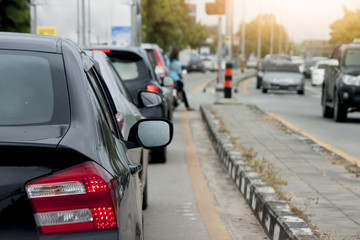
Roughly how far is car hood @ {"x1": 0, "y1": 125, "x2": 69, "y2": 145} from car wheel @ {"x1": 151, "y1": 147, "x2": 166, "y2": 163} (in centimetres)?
817

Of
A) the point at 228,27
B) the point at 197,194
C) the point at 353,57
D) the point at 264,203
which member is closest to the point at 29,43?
the point at 264,203

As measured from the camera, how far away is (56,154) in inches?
109

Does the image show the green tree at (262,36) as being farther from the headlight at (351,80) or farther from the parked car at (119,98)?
the parked car at (119,98)

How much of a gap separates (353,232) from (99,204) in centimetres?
330

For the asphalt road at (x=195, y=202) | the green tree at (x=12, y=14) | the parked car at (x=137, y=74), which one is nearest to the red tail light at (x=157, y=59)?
the asphalt road at (x=195, y=202)

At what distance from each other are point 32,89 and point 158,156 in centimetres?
809

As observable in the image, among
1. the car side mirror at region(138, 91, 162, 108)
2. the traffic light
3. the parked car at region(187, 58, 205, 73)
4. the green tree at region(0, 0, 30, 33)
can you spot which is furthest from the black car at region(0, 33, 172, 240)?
the parked car at region(187, 58, 205, 73)

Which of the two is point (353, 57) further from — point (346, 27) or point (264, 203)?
point (264, 203)

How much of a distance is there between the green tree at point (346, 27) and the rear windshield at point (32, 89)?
10.0 metres

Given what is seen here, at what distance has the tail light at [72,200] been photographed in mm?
2730

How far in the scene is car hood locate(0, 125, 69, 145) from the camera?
2.79 m

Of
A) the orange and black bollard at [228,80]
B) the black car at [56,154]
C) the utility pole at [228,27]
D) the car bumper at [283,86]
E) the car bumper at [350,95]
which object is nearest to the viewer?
the black car at [56,154]

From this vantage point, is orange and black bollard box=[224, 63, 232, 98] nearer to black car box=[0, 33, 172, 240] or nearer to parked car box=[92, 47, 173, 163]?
parked car box=[92, 47, 173, 163]

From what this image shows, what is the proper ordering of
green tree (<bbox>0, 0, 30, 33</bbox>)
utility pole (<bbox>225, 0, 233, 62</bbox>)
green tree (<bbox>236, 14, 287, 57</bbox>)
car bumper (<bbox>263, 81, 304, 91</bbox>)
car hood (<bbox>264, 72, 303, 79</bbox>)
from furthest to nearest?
1. green tree (<bbox>236, 14, 287, 57</bbox>)
2. green tree (<bbox>0, 0, 30, 33</bbox>)
3. car hood (<bbox>264, 72, 303, 79</bbox>)
4. car bumper (<bbox>263, 81, 304, 91</bbox>)
5. utility pole (<bbox>225, 0, 233, 62</bbox>)
